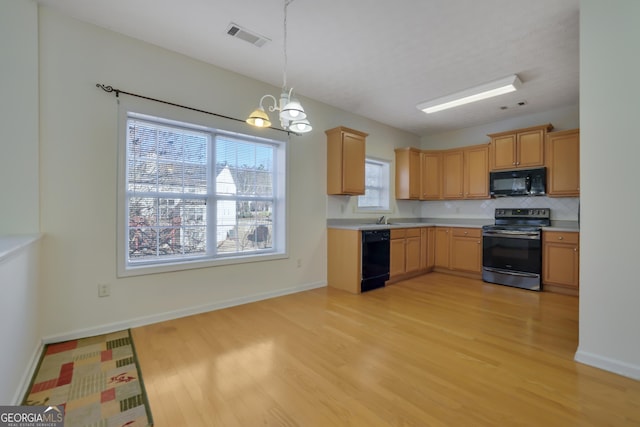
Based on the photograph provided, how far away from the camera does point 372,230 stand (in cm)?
418

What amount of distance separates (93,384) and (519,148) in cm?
596

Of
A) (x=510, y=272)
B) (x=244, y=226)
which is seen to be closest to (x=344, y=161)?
(x=244, y=226)

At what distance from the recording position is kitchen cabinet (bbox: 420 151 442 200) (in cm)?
571

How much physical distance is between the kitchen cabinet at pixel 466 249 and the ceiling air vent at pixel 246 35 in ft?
14.7

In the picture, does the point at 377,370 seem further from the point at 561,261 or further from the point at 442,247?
the point at 442,247

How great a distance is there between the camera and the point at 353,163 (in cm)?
438

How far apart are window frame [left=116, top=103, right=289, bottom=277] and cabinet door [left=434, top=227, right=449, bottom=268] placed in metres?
3.19

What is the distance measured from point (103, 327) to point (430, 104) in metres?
4.83

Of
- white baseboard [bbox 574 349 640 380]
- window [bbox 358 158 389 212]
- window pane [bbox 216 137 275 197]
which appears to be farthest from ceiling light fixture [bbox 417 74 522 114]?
white baseboard [bbox 574 349 640 380]

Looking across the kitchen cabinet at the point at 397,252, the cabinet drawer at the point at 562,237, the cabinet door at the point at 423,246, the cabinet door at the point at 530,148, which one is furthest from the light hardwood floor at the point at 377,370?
the cabinet door at the point at 530,148

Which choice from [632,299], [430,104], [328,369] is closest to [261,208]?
[328,369]

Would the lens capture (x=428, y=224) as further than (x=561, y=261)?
Yes

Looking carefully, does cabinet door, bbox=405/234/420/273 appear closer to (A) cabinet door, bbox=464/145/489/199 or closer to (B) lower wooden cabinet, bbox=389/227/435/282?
(B) lower wooden cabinet, bbox=389/227/435/282

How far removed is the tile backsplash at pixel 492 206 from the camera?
4465 millimetres
